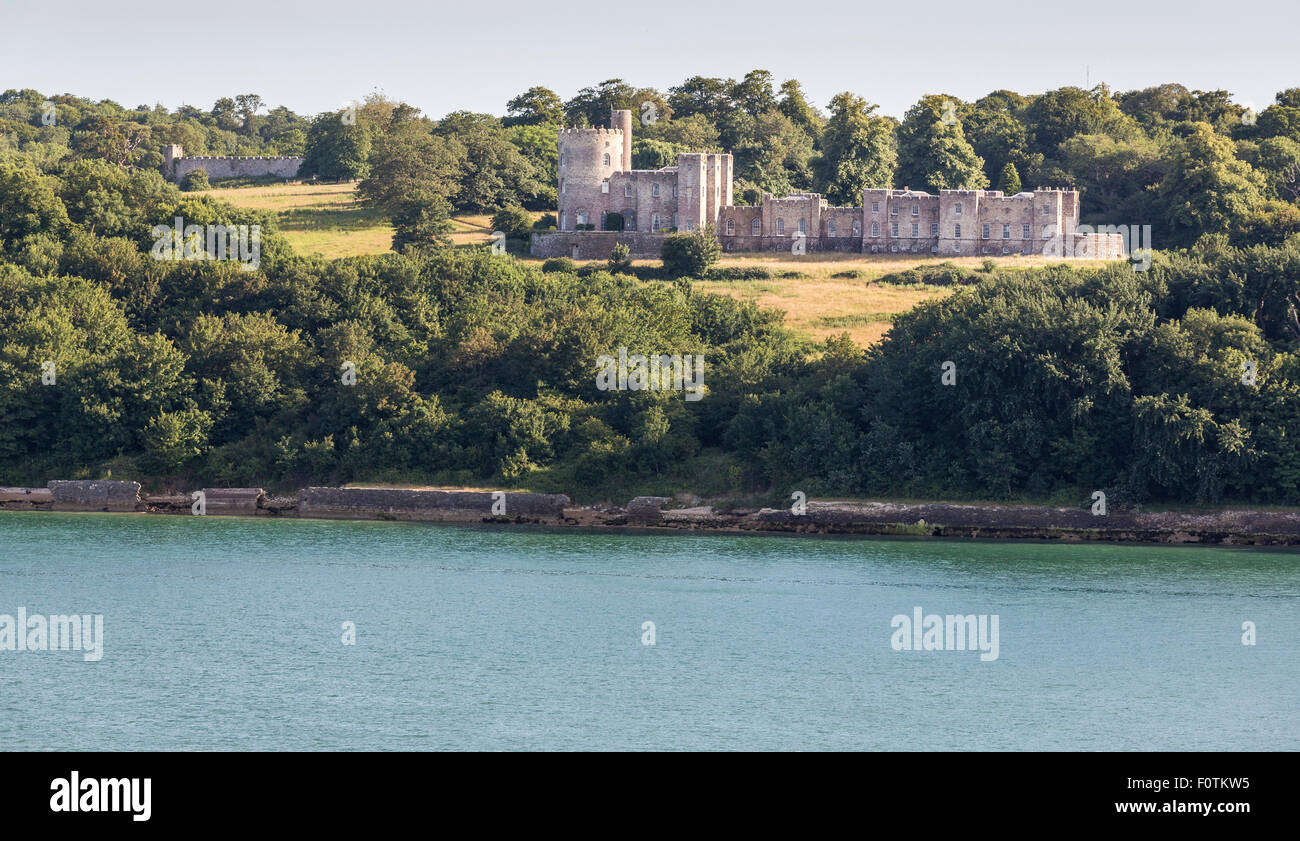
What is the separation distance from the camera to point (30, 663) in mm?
35594

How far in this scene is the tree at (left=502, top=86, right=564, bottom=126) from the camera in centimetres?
11562

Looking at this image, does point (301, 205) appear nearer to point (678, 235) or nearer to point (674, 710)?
point (678, 235)

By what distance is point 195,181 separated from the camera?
105375mm

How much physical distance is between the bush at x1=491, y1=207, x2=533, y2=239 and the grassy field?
3.42 ft

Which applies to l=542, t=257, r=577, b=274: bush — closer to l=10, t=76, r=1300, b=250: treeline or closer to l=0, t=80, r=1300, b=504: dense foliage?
l=0, t=80, r=1300, b=504: dense foliage

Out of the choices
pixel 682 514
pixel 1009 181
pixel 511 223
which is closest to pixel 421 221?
pixel 511 223

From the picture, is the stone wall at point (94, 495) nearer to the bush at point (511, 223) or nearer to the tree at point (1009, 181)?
the bush at point (511, 223)

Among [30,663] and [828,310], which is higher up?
[828,310]

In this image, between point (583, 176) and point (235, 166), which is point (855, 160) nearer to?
point (583, 176)

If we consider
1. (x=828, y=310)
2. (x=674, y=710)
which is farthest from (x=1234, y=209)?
(x=674, y=710)

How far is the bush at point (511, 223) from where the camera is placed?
86938 mm

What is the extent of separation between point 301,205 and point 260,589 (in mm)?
56538

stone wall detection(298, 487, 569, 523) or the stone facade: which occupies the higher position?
the stone facade

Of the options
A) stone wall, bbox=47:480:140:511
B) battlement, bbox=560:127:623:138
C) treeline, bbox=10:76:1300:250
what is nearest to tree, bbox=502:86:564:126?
treeline, bbox=10:76:1300:250
